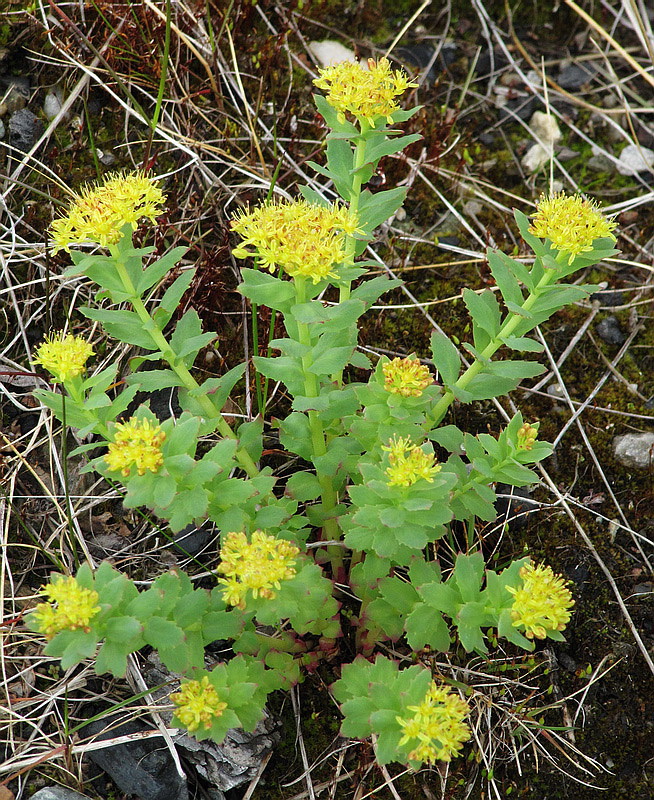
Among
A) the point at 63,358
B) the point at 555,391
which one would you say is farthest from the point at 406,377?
the point at 555,391

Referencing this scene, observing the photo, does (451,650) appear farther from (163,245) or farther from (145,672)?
(163,245)

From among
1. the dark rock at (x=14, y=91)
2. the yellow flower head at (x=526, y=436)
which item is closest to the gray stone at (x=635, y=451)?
the yellow flower head at (x=526, y=436)

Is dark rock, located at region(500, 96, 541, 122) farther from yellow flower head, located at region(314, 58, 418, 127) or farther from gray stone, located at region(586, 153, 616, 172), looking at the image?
yellow flower head, located at region(314, 58, 418, 127)

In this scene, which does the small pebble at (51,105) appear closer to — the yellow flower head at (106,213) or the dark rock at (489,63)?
the yellow flower head at (106,213)

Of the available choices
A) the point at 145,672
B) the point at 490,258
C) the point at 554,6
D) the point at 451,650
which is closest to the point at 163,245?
the point at 490,258

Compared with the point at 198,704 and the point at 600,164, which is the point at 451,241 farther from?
the point at 198,704

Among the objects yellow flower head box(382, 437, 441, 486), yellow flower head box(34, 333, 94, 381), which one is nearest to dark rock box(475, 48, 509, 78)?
yellow flower head box(382, 437, 441, 486)
